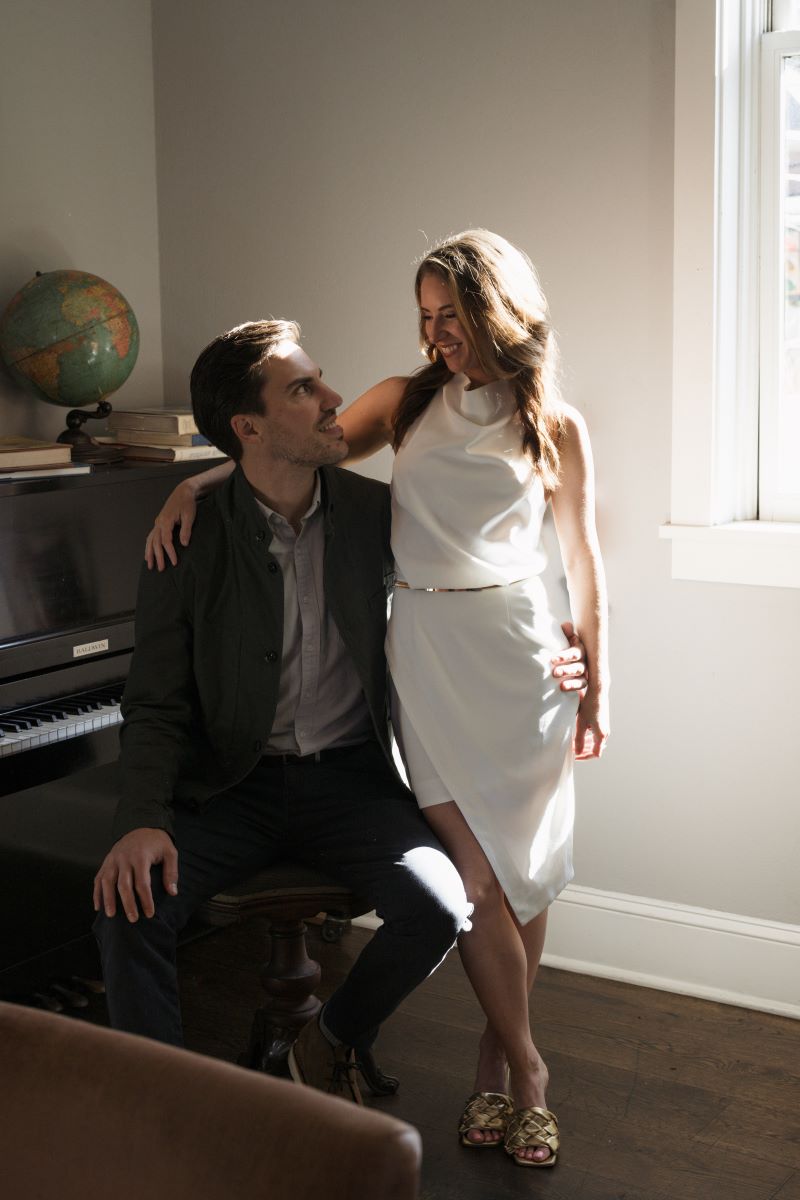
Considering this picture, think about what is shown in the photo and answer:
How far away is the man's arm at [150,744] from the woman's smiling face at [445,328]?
0.59 metres

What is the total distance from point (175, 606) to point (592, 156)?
1.33m

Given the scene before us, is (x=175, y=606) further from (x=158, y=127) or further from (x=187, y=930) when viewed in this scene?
(x=158, y=127)

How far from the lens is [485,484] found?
2148mm

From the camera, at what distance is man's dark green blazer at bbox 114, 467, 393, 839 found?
6.87ft

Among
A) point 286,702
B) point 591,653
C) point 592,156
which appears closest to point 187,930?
point 286,702

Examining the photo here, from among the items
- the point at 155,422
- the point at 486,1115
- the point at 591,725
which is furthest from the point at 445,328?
the point at 486,1115

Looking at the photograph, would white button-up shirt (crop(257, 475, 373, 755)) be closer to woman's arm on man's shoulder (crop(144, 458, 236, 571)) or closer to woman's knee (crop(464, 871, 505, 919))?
woman's arm on man's shoulder (crop(144, 458, 236, 571))

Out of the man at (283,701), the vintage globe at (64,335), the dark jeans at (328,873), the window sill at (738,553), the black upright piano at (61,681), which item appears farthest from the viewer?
the vintage globe at (64,335)

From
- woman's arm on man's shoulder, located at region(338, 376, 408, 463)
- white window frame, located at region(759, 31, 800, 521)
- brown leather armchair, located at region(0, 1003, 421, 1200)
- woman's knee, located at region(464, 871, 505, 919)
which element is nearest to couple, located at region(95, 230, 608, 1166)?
woman's knee, located at region(464, 871, 505, 919)

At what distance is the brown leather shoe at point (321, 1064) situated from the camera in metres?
2.05

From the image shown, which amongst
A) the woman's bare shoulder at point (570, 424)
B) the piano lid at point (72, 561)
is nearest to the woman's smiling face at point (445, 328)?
the woman's bare shoulder at point (570, 424)

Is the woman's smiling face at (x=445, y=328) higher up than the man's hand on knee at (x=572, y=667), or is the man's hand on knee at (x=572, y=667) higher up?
the woman's smiling face at (x=445, y=328)

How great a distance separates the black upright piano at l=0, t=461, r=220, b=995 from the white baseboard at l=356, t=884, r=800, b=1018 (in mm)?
1070

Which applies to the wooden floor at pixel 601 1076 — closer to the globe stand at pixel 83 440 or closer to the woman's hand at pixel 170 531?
the woman's hand at pixel 170 531
